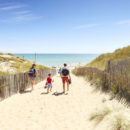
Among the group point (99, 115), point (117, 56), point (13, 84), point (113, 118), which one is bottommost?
point (99, 115)

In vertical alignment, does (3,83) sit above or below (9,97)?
above

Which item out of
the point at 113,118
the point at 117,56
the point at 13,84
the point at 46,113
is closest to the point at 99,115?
the point at 113,118

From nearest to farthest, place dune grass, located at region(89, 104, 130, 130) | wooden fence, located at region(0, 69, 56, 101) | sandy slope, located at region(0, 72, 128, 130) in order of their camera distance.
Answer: dune grass, located at region(89, 104, 130, 130), sandy slope, located at region(0, 72, 128, 130), wooden fence, located at region(0, 69, 56, 101)

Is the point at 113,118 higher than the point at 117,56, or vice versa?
the point at 117,56

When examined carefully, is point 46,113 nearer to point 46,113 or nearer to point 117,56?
point 46,113

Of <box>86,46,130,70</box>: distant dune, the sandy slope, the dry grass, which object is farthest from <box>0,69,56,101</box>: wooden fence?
<box>86,46,130,70</box>: distant dune

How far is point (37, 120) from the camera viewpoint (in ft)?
18.7

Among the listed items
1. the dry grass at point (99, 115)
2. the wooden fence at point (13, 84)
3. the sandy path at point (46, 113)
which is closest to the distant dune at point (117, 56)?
the wooden fence at point (13, 84)

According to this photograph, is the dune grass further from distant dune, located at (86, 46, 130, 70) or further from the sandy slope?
distant dune, located at (86, 46, 130, 70)

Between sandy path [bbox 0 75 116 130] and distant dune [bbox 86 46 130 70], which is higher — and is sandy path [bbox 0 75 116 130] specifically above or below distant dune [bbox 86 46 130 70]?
below

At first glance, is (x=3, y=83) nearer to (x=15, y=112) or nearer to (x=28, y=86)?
(x=15, y=112)

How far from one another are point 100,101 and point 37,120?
3070mm

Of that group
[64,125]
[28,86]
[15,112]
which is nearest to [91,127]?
[64,125]

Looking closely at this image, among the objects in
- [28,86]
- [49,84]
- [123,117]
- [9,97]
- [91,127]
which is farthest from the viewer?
[28,86]
